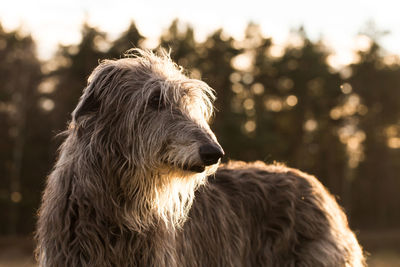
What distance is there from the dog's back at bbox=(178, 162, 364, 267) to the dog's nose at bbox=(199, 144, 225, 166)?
3.75ft

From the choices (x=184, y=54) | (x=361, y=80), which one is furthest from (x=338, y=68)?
(x=184, y=54)

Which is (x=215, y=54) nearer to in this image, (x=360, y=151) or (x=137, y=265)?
(x=360, y=151)

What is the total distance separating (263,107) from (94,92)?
3321 centimetres

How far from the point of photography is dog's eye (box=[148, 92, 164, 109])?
4359 millimetres

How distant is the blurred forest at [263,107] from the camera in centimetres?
2948

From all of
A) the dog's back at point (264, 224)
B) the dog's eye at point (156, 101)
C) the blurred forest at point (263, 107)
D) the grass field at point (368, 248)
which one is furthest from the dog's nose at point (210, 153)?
the blurred forest at point (263, 107)

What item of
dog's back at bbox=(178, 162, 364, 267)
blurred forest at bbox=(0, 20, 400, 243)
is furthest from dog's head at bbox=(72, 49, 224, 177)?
blurred forest at bbox=(0, 20, 400, 243)

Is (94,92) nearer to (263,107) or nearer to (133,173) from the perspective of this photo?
(133,173)

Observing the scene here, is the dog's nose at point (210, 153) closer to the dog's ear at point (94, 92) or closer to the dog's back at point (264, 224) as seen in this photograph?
the dog's ear at point (94, 92)

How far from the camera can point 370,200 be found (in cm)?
3972

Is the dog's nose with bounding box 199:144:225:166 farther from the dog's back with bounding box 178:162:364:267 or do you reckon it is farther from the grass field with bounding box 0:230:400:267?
the grass field with bounding box 0:230:400:267

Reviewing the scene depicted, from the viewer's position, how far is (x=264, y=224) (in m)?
5.44

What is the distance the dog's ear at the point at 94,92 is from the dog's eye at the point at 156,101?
38 centimetres

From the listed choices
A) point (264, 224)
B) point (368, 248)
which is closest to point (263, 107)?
point (368, 248)
